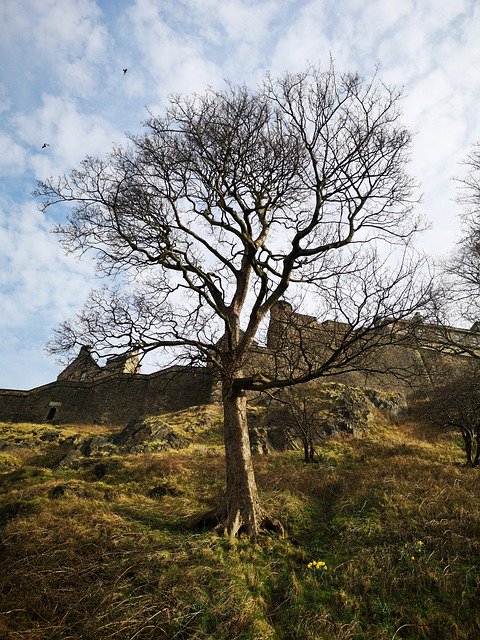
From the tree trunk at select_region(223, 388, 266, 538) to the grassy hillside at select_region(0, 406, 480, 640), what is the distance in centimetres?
39

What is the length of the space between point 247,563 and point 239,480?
4.40 ft

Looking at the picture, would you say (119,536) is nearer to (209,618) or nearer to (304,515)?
(209,618)

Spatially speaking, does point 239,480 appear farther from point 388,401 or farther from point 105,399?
point 105,399

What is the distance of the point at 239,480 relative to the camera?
6098mm

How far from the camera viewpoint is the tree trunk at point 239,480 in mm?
5809

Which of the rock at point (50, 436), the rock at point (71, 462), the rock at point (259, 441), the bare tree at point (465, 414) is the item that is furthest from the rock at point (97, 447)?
the bare tree at point (465, 414)

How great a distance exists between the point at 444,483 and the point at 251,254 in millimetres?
6475

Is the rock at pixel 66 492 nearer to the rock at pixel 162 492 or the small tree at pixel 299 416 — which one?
the rock at pixel 162 492

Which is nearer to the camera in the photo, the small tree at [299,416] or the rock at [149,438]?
the small tree at [299,416]

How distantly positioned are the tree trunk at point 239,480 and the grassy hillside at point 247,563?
0.39m

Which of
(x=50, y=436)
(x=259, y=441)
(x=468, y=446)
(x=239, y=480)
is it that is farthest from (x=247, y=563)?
(x=50, y=436)

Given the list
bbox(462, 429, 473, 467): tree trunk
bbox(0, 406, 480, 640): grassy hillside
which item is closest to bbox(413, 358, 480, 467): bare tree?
bbox(462, 429, 473, 467): tree trunk

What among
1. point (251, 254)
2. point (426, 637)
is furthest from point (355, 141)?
point (426, 637)

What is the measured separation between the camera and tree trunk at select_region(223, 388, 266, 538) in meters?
5.81
